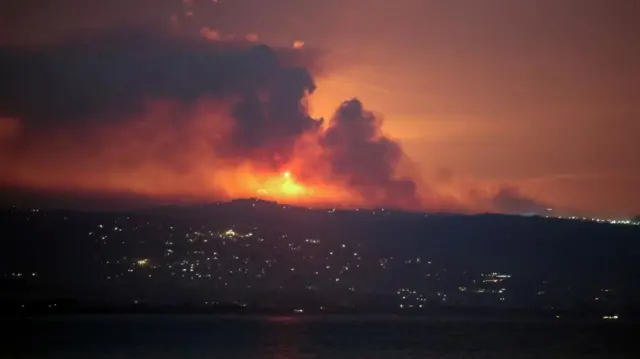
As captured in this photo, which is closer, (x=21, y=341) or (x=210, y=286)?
(x=21, y=341)

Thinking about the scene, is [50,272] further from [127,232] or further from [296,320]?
[296,320]

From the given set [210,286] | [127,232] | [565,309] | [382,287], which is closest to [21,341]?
[127,232]

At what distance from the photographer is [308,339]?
270 feet

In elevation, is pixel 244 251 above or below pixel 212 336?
above

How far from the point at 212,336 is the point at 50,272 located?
115 feet

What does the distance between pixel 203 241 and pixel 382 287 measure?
2342cm

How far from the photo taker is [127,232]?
11119cm

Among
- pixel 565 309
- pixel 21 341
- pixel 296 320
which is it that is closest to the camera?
pixel 21 341

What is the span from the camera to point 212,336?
8500cm

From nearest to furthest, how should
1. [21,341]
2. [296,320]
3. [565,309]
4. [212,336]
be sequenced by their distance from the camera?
[21,341], [212,336], [296,320], [565,309]

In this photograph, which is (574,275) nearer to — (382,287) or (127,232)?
(382,287)

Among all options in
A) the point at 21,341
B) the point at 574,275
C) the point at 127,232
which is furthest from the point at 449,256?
the point at 21,341

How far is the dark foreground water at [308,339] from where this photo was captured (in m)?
68.1

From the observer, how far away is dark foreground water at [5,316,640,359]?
2680 inches
